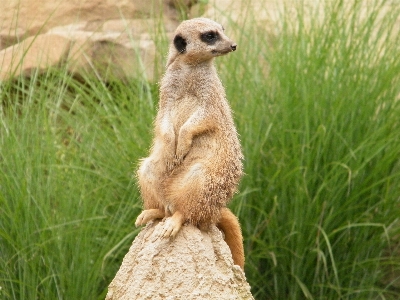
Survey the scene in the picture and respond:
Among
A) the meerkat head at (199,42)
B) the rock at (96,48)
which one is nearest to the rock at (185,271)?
the meerkat head at (199,42)

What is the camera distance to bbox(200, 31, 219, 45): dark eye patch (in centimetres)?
289

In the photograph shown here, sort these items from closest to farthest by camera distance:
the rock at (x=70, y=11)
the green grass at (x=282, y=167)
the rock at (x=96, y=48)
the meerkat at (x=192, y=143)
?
the meerkat at (x=192, y=143), the green grass at (x=282, y=167), the rock at (x=96, y=48), the rock at (x=70, y=11)

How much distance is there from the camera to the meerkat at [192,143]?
2863 mm

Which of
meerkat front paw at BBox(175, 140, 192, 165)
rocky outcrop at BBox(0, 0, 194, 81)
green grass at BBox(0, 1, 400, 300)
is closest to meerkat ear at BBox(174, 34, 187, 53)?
meerkat front paw at BBox(175, 140, 192, 165)

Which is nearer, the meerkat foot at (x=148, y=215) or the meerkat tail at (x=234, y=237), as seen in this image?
the meerkat foot at (x=148, y=215)

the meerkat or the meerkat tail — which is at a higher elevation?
the meerkat

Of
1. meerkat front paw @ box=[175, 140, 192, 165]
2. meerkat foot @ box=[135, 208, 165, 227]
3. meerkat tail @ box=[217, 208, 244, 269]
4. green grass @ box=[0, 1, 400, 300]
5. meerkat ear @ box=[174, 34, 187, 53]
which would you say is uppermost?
meerkat ear @ box=[174, 34, 187, 53]

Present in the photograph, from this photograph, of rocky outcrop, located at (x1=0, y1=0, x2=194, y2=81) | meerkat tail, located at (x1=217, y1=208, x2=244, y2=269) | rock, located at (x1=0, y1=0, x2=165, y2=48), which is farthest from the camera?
rock, located at (x1=0, y1=0, x2=165, y2=48)

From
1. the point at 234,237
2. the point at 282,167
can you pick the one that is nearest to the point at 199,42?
the point at 234,237

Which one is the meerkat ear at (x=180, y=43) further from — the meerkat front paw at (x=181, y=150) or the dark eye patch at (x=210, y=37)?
the meerkat front paw at (x=181, y=150)

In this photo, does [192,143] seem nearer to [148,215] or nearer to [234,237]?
[148,215]

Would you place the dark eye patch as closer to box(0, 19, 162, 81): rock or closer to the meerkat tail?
the meerkat tail

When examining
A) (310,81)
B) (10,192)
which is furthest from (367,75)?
(10,192)

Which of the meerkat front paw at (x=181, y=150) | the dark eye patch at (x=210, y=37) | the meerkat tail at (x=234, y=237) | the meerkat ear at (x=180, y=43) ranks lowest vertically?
the meerkat tail at (x=234, y=237)
